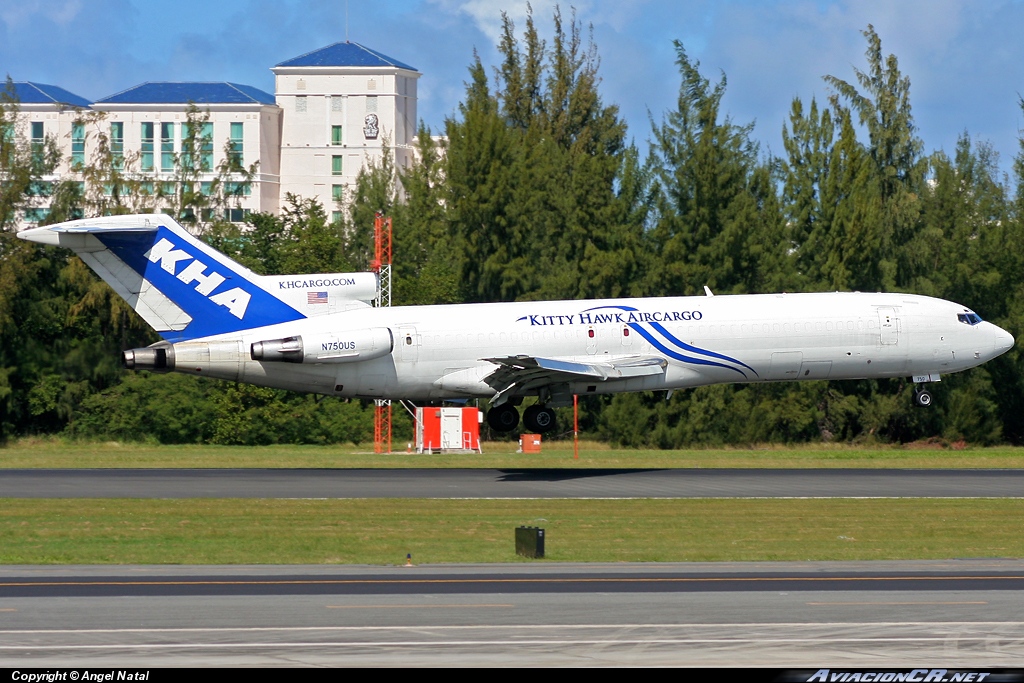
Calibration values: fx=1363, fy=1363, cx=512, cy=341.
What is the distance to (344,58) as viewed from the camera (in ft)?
414

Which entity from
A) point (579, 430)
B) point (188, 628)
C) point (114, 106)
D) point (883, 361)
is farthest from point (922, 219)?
point (114, 106)

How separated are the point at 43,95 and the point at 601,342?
345 feet

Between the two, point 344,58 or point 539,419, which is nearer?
point 539,419

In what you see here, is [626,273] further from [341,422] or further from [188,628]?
[188,628]

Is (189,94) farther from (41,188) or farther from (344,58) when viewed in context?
(41,188)

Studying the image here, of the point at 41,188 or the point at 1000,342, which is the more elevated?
the point at 41,188

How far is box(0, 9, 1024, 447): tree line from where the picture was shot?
56.8 metres

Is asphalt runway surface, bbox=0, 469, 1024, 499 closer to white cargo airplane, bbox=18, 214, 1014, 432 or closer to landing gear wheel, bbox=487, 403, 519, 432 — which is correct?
landing gear wheel, bbox=487, 403, 519, 432

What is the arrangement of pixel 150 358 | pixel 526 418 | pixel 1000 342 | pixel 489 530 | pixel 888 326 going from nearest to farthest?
1. pixel 489 530
2. pixel 150 358
3. pixel 526 418
4. pixel 888 326
5. pixel 1000 342

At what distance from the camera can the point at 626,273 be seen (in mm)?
64688

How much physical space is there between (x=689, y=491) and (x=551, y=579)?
526 inches

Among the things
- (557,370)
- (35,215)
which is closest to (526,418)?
(557,370)

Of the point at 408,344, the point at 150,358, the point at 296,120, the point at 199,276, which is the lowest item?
the point at 150,358

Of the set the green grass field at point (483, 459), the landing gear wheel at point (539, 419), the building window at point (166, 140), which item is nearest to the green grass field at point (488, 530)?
the landing gear wheel at point (539, 419)
